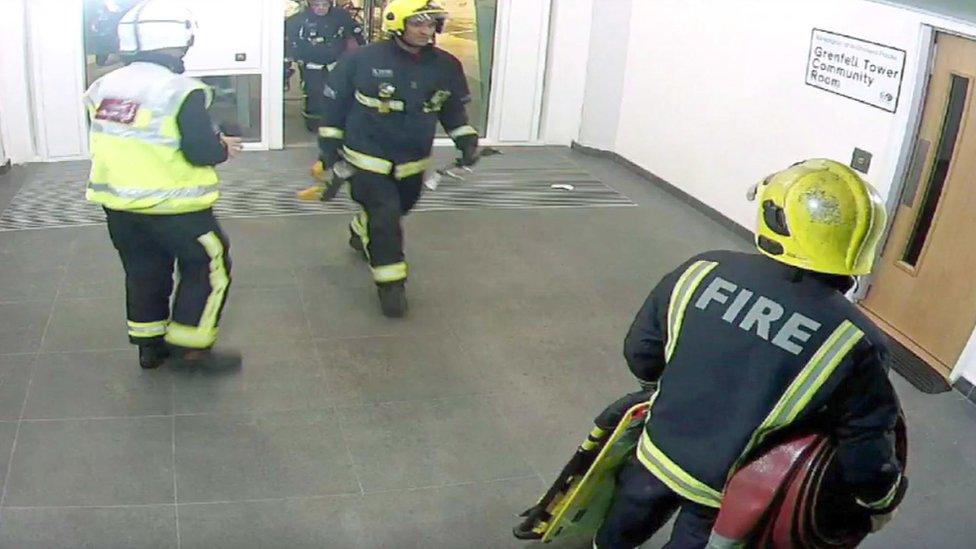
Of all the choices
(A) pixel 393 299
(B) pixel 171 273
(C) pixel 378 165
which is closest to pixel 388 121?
(C) pixel 378 165

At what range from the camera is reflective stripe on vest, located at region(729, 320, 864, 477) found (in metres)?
2.13

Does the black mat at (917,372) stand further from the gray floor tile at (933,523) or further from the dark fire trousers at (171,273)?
the dark fire trousers at (171,273)

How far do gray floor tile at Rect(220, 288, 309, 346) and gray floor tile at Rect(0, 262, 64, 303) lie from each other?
951 millimetres

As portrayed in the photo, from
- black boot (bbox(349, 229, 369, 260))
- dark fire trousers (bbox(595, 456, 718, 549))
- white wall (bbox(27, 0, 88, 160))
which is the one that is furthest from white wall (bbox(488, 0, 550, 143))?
dark fire trousers (bbox(595, 456, 718, 549))

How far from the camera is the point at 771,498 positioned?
223 cm

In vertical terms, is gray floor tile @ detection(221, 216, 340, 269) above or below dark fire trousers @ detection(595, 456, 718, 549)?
below

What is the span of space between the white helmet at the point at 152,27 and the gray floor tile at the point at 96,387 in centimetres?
142

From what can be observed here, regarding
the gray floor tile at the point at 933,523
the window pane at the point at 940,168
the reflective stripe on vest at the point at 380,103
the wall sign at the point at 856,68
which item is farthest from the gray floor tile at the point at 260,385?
the wall sign at the point at 856,68

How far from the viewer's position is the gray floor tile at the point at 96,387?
4020 mm

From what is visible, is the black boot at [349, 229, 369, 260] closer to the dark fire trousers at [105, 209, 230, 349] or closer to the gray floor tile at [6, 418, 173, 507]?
the dark fire trousers at [105, 209, 230, 349]

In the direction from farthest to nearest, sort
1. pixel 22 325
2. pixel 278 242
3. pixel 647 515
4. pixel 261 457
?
pixel 278 242 → pixel 22 325 → pixel 261 457 → pixel 647 515

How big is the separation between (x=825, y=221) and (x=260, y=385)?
2.86 meters

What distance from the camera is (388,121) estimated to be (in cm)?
494

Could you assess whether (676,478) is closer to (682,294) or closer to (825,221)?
(682,294)
